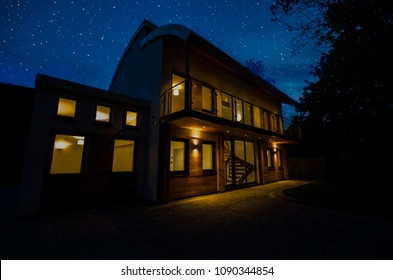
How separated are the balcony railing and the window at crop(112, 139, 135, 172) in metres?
2.17

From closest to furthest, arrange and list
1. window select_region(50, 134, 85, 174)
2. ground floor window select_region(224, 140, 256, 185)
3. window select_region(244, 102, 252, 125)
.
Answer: window select_region(50, 134, 85, 174) → ground floor window select_region(224, 140, 256, 185) → window select_region(244, 102, 252, 125)

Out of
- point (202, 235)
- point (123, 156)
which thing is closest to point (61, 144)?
point (123, 156)

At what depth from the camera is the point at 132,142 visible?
7.73 metres

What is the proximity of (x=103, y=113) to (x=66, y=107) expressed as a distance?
1.24 metres

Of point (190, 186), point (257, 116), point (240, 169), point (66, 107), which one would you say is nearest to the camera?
point (66, 107)

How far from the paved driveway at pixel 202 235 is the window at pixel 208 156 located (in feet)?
11.8

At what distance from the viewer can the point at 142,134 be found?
7840 millimetres

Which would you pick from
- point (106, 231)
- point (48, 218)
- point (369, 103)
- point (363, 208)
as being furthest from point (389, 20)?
point (48, 218)

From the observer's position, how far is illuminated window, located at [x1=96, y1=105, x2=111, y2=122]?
6910 millimetres

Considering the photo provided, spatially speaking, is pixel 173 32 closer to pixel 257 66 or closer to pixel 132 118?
pixel 132 118

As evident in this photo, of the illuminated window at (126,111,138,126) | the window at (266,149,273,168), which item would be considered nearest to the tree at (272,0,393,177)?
the window at (266,149,273,168)

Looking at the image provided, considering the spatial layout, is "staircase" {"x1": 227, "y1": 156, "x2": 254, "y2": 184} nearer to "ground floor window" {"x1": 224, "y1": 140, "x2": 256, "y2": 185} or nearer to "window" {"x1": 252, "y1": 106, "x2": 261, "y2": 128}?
"ground floor window" {"x1": 224, "y1": 140, "x2": 256, "y2": 185}

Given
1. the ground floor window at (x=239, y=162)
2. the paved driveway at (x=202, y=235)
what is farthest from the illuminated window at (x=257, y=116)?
the paved driveway at (x=202, y=235)

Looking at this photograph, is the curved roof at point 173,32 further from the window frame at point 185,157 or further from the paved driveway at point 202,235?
the paved driveway at point 202,235
